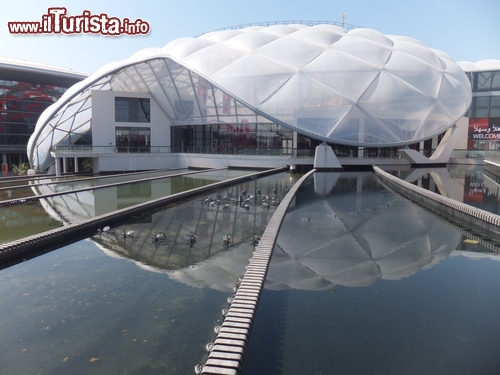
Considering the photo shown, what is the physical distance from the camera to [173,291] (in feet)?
21.9

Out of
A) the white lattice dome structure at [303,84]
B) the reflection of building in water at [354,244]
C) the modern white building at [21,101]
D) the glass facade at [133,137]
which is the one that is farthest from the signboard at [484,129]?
the modern white building at [21,101]

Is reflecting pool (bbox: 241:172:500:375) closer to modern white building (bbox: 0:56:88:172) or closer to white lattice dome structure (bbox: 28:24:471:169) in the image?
white lattice dome structure (bbox: 28:24:471:169)

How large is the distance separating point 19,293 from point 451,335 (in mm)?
6616

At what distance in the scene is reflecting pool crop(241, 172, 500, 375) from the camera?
15.2 feet

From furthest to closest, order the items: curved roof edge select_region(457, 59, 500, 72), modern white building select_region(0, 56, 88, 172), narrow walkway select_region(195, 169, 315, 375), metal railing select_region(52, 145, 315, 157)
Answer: curved roof edge select_region(457, 59, 500, 72) → modern white building select_region(0, 56, 88, 172) → metal railing select_region(52, 145, 315, 157) → narrow walkway select_region(195, 169, 315, 375)

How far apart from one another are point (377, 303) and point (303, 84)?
22965 mm

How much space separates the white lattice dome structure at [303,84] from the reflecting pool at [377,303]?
56.8ft

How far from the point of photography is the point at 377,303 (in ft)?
20.3

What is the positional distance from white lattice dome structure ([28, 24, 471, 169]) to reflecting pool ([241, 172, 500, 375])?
17.3 meters

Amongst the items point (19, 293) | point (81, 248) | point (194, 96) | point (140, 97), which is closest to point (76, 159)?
point (140, 97)

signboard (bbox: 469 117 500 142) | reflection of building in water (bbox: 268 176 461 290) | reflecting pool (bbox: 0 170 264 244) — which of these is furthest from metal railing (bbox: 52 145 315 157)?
signboard (bbox: 469 117 500 142)

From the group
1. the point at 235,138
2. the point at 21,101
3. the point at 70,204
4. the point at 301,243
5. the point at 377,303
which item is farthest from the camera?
the point at 21,101

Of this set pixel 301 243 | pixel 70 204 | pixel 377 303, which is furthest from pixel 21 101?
pixel 377 303

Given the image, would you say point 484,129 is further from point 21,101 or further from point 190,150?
point 21,101
